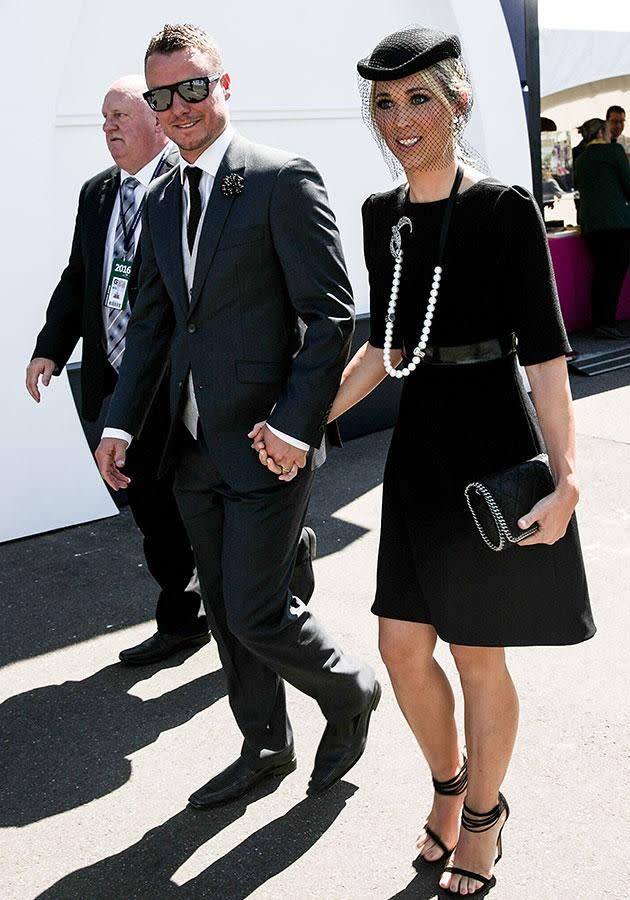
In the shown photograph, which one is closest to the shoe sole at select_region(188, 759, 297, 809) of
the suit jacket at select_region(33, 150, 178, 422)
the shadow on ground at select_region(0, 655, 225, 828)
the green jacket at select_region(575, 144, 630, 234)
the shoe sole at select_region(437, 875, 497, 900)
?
the shadow on ground at select_region(0, 655, 225, 828)

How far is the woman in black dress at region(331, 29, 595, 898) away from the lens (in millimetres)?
2395

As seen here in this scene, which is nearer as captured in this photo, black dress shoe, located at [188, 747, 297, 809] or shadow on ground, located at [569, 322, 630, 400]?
black dress shoe, located at [188, 747, 297, 809]

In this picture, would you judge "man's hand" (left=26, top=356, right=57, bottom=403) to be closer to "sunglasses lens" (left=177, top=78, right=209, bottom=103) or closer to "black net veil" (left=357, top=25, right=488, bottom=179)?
"sunglasses lens" (left=177, top=78, right=209, bottom=103)

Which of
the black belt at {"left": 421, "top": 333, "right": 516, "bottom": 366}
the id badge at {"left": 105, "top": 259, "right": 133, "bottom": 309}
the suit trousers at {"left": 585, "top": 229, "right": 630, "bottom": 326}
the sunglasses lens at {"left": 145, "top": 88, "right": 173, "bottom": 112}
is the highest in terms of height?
the sunglasses lens at {"left": 145, "top": 88, "right": 173, "bottom": 112}

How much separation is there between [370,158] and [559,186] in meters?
4.97

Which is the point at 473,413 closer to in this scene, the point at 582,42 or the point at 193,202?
the point at 193,202

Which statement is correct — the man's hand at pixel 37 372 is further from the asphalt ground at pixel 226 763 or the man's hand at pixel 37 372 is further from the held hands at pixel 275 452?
the held hands at pixel 275 452

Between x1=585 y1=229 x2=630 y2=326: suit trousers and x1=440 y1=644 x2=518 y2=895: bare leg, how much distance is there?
7908 mm

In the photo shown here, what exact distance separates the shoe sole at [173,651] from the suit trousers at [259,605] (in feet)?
3.18

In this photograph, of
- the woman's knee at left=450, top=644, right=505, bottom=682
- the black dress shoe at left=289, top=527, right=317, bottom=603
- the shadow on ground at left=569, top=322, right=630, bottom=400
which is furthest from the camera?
the shadow on ground at left=569, top=322, right=630, bottom=400

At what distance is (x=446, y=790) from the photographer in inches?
111


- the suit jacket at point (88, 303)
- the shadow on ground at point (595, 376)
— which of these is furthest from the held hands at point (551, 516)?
the shadow on ground at point (595, 376)

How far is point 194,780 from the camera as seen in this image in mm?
3391

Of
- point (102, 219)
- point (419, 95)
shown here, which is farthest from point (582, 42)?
point (419, 95)
